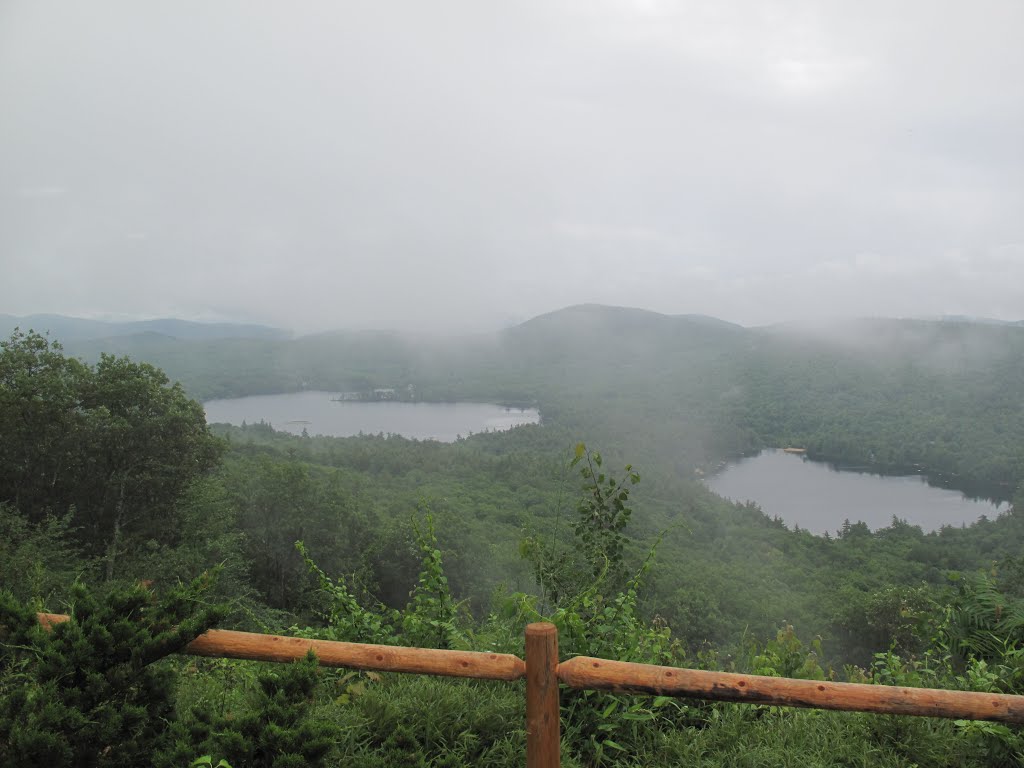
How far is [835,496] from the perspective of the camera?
59906mm

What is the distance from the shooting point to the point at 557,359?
132125 millimetres

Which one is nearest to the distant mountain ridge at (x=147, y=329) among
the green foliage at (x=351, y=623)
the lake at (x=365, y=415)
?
the lake at (x=365, y=415)

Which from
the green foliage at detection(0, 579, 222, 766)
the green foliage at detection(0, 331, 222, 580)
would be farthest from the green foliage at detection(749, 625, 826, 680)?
the green foliage at detection(0, 331, 222, 580)

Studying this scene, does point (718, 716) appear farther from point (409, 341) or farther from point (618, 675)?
point (409, 341)

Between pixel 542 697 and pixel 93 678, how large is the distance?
1.37 metres

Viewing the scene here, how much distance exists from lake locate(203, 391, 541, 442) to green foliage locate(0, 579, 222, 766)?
2735 inches

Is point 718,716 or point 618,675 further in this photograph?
point 718,716

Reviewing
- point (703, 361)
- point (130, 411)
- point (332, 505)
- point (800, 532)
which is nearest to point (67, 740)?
point (130, 411)

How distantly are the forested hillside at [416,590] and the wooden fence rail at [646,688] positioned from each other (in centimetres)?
35

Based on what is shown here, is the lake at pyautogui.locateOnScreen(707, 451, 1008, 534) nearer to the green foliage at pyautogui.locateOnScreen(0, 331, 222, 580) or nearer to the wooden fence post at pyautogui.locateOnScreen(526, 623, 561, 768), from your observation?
the green foliage at pyautogui.locateOnScreen(0, 331, 222, 580)

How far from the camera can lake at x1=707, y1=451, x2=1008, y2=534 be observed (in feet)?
169

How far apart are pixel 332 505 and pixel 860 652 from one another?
59.8ft

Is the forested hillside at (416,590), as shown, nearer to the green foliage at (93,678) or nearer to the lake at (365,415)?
the green foliage at (93,678)

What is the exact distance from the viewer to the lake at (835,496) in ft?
169
